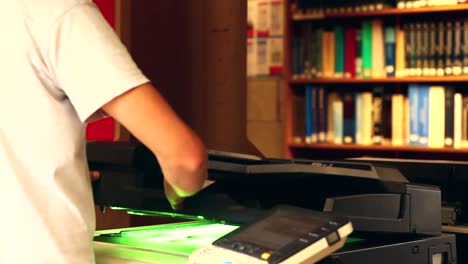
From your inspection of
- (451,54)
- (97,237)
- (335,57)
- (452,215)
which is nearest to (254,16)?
(335,57)

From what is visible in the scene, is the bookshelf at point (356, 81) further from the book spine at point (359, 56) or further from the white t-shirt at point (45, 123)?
the white t-shirt at point (45, 123)

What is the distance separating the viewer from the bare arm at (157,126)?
1085 millimetres

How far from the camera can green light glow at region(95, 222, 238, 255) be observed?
1.35m

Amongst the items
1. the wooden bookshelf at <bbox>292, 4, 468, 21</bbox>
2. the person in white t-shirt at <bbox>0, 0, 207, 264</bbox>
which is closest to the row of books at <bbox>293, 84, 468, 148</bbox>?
the wooden bookshelf at <bbox>292, 4, 468, 21</bbox>

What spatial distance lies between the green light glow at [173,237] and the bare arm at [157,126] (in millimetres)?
235

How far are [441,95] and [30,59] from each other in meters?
2.98

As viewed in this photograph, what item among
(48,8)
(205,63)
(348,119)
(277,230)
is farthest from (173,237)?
(348,119)

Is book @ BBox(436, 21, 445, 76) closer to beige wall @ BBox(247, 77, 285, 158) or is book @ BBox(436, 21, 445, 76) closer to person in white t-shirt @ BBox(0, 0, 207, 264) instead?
beige wall @ BBox(247, 77, 285, 158)

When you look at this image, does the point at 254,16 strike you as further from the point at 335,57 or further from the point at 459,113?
the point at 459,113

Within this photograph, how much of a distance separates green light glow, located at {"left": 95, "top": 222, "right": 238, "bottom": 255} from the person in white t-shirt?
0.20 m

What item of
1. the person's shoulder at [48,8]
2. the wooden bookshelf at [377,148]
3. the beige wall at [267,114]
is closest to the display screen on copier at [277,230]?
the person's shoulder at [48,8]

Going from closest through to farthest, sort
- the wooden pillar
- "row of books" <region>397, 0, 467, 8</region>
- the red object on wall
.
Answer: the red object on wall → the wooden pillar → "row of books" <region>397, 0, 467, 8</region>

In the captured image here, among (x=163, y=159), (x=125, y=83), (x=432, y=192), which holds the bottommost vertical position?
(x=432, y=192)

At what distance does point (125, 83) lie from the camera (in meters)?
1.08
